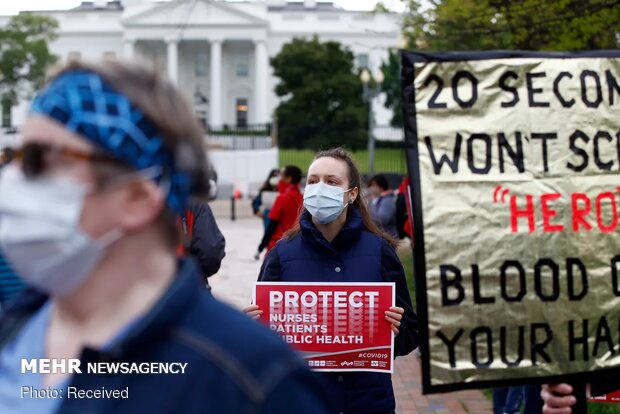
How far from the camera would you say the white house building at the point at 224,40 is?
93.7m

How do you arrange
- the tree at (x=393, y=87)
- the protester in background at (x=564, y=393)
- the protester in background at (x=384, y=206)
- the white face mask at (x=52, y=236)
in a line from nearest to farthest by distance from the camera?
the white face mask at (x=52, y=236)
the protester in background at (x=564, y=393)
the protester in background at (x=384, y=206)
the tree at (x=393, y=87)

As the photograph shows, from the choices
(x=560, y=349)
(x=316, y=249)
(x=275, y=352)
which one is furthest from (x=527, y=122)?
(x=275, y=352)

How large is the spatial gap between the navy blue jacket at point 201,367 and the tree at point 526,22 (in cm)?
837

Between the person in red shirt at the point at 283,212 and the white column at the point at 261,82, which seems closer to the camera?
the person in red shirt at the point at 283,212

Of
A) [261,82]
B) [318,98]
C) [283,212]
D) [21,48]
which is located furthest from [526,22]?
[261,82]

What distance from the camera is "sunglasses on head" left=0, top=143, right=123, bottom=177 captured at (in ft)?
5.31

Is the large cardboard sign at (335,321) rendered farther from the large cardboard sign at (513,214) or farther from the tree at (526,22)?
the tree at (526,22)

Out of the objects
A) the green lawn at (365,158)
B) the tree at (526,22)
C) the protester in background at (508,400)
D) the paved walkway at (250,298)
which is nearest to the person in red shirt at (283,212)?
the paved walkway at (250,298)

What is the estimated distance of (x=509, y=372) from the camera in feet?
9.80

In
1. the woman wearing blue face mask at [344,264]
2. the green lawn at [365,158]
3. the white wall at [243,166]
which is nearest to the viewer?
the woman wearing blue face mask at [344,264]

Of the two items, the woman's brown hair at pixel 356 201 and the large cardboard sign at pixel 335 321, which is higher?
the woman's brown hair at pixel 356 201

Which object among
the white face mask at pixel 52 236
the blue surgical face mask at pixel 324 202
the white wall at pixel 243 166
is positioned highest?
the white wall at pixel 243 166

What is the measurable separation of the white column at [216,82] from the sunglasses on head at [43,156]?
93.0 metres

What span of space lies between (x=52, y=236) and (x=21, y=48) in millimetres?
57820
